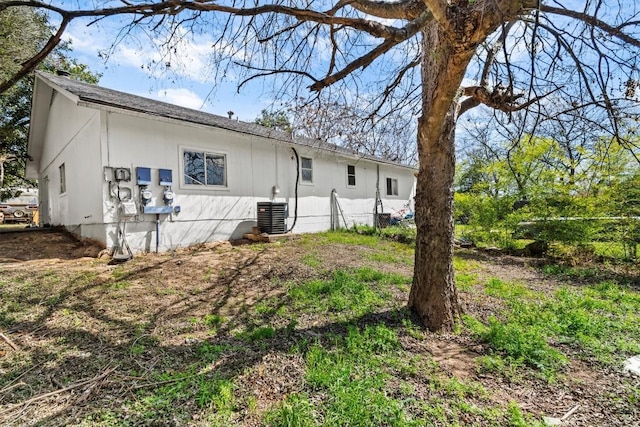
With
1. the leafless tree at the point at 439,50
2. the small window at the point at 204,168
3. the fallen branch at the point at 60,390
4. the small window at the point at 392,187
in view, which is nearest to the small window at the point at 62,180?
the small window at the point at 204,168

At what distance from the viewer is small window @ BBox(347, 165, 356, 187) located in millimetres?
13344

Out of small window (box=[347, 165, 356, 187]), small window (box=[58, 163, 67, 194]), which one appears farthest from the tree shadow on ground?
small window (box=[347, 165, 356, 187])

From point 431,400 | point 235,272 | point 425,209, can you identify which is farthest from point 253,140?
point 431,400

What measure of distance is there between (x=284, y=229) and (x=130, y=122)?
4.70 meters

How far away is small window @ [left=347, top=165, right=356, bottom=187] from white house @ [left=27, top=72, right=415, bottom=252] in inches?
28.2

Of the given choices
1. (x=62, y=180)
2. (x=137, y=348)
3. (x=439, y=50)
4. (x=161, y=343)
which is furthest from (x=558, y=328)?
(x=62, y=180)

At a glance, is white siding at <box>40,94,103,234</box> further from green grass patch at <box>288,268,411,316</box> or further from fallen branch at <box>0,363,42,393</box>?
green grass patch at <box>288,268,411,316</box>

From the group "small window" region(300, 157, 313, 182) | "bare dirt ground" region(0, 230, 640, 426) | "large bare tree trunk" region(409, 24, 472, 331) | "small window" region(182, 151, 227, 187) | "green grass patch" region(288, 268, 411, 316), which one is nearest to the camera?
"bare dirt ground" region(0, 230, 640, 426)

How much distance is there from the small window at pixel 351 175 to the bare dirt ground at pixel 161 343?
7703 millimetres

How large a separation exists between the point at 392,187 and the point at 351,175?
3818mm

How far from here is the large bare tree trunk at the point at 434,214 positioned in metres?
3.22

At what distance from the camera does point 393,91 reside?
199 inches

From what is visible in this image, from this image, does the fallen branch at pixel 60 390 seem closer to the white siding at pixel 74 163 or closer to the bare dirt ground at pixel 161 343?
the bare dirt ground at pixel 161 343

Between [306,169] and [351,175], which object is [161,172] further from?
[351,175]
